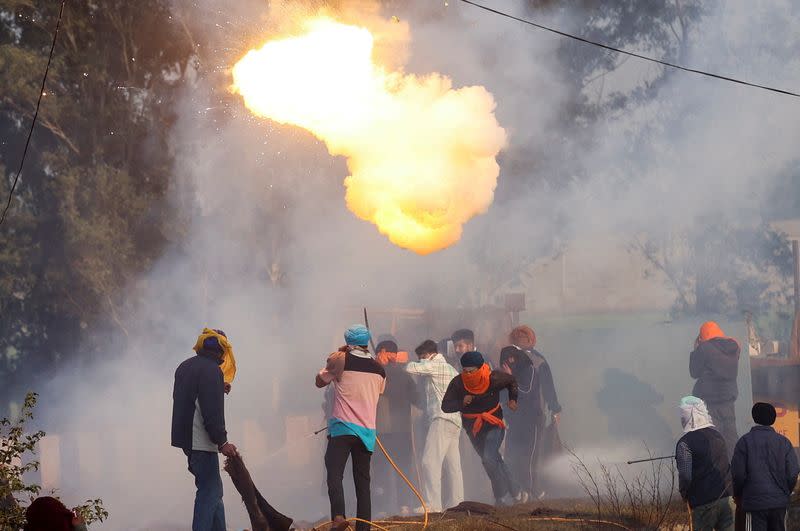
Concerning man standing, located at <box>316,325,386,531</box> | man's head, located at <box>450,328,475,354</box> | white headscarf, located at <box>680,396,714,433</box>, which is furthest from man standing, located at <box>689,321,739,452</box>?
man standing, located at <box>316,325,386,531</box>

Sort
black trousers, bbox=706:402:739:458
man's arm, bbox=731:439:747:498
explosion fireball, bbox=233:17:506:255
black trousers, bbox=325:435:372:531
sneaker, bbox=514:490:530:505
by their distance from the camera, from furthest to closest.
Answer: explosion fireball, bbox=233:17:506:255
black trousers, bbox=706:402:739:458
sneaker, bbox=514:490:530:505
black trousers, bbox=325:435:372:531
man's arm, bbox=731:439:747:498

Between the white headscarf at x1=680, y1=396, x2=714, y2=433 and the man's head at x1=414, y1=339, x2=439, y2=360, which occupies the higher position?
the man's head at x1=414, y1=339, x2=439, y2=360

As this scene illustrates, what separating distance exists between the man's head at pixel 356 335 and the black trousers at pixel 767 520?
2997 mm

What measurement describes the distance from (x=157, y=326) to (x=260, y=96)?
234 inches

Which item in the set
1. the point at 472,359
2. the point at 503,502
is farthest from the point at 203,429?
the point at 503,502

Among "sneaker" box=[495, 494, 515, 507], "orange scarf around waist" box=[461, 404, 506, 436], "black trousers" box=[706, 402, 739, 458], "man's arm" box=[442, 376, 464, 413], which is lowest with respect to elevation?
"sneaker" box=[495, 494, 515, 507]

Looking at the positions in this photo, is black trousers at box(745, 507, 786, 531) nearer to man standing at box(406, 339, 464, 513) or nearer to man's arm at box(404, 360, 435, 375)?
man standing at box(406, 339, 464, 513)

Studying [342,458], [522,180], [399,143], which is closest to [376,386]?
[342,458]

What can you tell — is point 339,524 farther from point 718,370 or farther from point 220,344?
point 718,370

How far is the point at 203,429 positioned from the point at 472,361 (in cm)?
279

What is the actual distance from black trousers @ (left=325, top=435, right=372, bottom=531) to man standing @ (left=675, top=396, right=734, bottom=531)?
225 cm

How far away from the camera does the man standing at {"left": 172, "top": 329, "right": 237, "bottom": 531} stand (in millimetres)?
7773

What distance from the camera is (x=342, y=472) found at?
27.2 feet

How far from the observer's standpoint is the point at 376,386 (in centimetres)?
856
